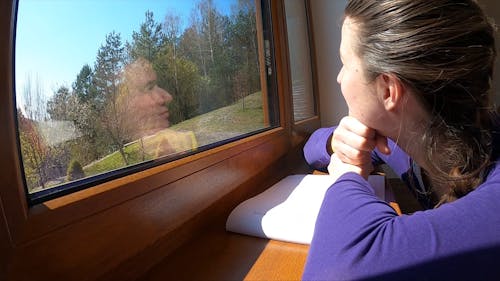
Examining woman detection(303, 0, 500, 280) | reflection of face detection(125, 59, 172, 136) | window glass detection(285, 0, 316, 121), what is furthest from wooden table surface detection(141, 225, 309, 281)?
window glass detection(285, 0, 316, 121)

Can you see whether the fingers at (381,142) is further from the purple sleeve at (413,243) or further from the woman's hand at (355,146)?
the purple sleeve at (413,243)

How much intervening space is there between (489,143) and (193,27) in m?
0.71

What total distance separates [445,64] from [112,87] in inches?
21.2

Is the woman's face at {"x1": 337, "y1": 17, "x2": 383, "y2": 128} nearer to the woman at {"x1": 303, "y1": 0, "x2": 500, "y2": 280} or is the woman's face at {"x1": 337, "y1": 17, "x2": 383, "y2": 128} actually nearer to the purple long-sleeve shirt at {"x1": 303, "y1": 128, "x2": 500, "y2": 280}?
the woman at {"x1": 303, "y1": 0, "x2": 500, "y2": 280}

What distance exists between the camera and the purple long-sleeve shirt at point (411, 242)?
37cm

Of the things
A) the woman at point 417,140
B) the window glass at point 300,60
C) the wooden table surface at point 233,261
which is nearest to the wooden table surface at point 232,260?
the wooden table surface at point 233,261

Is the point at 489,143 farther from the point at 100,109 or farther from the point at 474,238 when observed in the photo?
the point at 100,109

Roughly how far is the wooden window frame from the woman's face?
0.33 metres

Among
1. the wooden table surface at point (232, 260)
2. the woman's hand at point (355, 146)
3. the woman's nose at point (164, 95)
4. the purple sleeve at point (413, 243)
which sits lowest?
the wooden table surface at point (232, 260)

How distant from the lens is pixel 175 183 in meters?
0.60

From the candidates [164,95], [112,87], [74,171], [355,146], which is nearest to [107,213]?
[74,171]

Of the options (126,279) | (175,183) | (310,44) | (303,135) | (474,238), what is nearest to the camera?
(474,238)

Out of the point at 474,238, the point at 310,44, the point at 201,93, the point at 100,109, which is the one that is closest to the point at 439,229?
the point at 474,238

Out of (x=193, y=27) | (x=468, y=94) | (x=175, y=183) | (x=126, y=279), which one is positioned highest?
(x=193, y=27)
